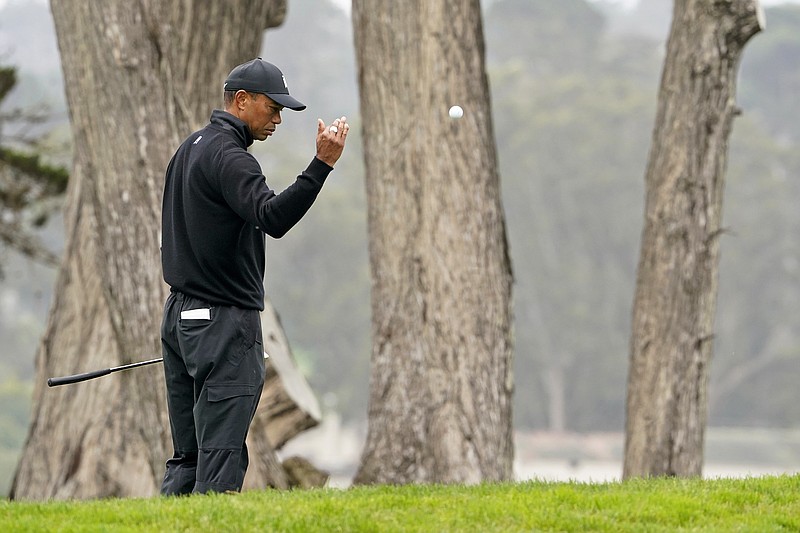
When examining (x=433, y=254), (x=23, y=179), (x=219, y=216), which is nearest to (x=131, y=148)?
(x=433, y=254)

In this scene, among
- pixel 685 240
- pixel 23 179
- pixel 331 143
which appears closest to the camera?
pixel 331 143

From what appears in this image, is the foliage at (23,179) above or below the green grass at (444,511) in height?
above

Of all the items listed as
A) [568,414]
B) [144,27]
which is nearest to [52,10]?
[144,27]

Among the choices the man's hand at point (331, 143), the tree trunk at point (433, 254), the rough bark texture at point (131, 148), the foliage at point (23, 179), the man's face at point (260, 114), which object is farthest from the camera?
the foliage at point (23, 179)

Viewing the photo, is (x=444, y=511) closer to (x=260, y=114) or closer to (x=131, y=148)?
(x=260, y=114)

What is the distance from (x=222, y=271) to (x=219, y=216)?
0.23 meters

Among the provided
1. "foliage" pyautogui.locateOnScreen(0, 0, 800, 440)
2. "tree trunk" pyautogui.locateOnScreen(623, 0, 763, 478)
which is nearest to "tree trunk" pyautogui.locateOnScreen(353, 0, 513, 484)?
"tree trunk" pyautogui.locateOnScreen(623, 0, 763, 478)

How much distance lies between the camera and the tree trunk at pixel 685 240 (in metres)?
10.5

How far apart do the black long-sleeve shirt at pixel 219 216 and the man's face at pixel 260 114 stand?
4 centimetres

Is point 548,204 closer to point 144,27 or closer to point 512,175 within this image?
point 512,175

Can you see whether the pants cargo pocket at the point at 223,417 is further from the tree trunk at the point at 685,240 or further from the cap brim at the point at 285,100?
the tree trunk at the point at 685,240

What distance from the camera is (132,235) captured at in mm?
8750

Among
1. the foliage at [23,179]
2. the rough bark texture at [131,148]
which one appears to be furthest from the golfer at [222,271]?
the foliage at [23,179]

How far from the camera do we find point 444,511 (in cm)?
560
